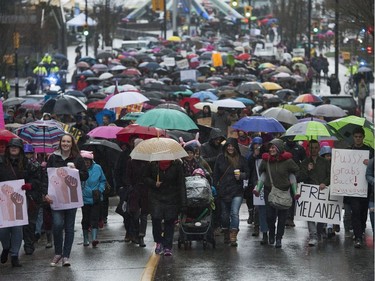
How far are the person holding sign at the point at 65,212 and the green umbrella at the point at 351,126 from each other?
4600mm

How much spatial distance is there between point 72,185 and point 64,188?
12 cm

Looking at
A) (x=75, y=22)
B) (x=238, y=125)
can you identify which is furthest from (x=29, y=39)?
(x=238, y=125)

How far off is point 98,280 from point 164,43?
74.8 metres

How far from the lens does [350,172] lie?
16.7 metres

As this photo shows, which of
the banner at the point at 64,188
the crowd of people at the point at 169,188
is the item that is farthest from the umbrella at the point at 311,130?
the banner at the point at 64,188

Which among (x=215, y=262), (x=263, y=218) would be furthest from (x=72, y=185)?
(x=263, y=218)

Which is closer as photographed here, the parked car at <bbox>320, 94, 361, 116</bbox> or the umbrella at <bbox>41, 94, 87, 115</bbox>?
the umbrella at <bbox>41, 94, 87, 115</bbox>

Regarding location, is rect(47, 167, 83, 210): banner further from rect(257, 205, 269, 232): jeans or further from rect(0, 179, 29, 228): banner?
rect(257, 205, 269, 232): jeans

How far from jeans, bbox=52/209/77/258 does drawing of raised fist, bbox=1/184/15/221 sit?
1.64 ft

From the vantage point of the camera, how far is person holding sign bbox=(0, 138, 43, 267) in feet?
49.0

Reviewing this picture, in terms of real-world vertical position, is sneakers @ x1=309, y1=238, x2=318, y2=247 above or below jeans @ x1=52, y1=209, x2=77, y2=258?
below

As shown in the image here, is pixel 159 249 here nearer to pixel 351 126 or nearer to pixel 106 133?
pixel 351 126

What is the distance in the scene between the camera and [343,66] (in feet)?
277

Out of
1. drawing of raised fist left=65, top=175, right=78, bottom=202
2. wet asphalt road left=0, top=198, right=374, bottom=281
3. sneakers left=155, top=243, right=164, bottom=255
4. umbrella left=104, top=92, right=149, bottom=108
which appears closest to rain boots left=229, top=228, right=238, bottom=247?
wet asphalt road left=0, top=198, right=374, bottom=281
